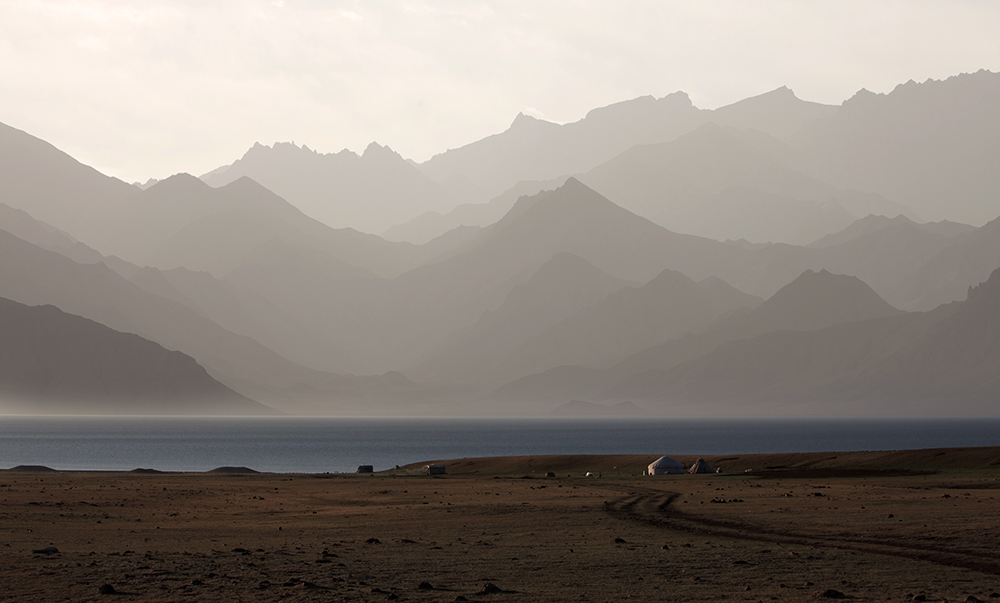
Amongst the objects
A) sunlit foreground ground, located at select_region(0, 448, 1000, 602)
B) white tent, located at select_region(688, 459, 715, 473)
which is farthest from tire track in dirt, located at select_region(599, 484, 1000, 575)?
white tent, located at select_region(688, 459, 715, 473)

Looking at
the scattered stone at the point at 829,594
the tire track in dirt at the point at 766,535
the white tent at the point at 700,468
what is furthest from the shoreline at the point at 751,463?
the scattered stone at the point at 829,594

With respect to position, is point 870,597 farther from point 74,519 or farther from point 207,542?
point 74,519

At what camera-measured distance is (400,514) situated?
175 ft

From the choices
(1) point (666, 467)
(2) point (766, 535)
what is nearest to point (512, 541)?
(2) point (766, 535)

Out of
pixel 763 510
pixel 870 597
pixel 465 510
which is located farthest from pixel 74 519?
pixel 870 597

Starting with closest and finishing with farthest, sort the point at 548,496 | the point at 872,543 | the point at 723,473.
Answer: the point at 872,543 → the point at 548,496 → the point at 723,473

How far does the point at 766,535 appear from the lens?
4091cm

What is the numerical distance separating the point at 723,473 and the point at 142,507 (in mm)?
53731

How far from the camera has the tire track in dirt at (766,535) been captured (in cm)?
3294

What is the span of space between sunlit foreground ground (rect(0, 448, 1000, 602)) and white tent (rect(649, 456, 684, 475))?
14249 mm

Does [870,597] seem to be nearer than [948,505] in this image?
Yes

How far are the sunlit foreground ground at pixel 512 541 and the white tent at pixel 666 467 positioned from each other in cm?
1425

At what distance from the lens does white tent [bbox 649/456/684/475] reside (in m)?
93.3

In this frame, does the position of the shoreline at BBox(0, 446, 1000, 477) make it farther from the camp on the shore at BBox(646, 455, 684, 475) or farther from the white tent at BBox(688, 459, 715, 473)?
the camp on the shore at BBox(646, 455, 684, 475)
